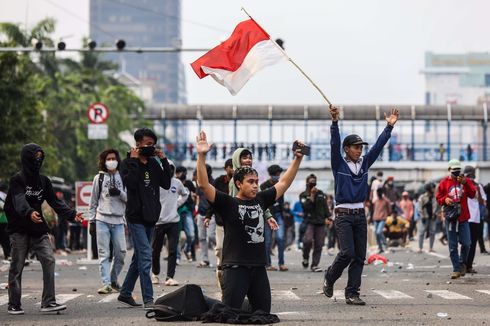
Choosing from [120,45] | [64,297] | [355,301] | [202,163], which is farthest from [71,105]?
[202,163]

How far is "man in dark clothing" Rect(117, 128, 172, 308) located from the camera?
44.7 feet

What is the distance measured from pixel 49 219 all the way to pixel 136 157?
54.6ft

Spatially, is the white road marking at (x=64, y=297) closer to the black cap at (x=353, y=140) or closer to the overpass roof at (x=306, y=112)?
the black cap at (x=353, y=140)

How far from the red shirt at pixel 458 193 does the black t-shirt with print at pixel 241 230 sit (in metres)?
7.78

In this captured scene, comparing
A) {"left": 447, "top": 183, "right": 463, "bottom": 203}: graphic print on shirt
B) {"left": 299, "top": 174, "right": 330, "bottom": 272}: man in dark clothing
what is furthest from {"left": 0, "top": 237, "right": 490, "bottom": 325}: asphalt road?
{"left": 447, "top": 183, "right": 463, "bottom": 203}: graphic print on shirt

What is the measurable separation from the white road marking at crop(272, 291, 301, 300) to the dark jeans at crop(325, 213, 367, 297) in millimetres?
1232

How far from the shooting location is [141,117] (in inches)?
2842

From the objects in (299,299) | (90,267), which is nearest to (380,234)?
(90,267)

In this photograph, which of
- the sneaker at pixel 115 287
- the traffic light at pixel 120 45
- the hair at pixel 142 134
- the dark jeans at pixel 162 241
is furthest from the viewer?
the traffic light at pixel 120 45

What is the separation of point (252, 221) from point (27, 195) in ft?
9.90

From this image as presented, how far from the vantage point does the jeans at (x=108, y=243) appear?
54.4 ft

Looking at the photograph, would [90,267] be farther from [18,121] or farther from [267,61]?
[18,121]

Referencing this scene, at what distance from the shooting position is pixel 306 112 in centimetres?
6894

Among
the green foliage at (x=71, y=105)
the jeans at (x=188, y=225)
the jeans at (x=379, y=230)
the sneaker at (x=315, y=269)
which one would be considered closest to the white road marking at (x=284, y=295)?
the sneaker at (x=315, y=269)
